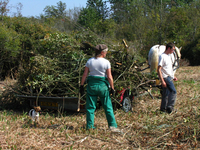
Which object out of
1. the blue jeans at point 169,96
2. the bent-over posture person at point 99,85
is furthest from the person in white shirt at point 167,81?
the bent-over posture person at point 99,85

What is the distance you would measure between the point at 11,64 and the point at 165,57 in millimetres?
8142

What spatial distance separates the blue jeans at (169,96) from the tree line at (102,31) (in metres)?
2.21

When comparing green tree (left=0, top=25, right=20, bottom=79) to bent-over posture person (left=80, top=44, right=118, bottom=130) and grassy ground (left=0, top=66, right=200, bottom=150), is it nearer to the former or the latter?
grassy ground (left=0, top=66, right=200, bottom=150)

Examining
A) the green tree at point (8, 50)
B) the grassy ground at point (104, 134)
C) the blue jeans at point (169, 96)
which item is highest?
the green tree at point (8, 50)

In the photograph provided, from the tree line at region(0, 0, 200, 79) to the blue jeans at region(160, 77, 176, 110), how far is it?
2.21m

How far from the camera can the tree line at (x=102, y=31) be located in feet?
24.6

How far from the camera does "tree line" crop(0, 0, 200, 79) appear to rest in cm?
749

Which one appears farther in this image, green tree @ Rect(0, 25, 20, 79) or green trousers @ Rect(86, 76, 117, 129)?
green tree @ Rect(0, 25, 20, 79)

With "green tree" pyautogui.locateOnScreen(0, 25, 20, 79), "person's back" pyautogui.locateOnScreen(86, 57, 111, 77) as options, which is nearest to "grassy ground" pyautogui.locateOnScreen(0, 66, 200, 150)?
"person's back" pyautogui.locateOnScreen(86, 57, 111, 77)

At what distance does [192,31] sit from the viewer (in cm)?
2717

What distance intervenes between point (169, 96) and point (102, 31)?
2112 centimetres

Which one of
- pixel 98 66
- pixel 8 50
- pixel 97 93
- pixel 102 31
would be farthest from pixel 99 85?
pixel 102 31

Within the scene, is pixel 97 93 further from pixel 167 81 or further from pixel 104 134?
pixel 167 81

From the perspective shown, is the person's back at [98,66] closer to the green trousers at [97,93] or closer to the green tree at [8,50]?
the green trousers at [97,93]
